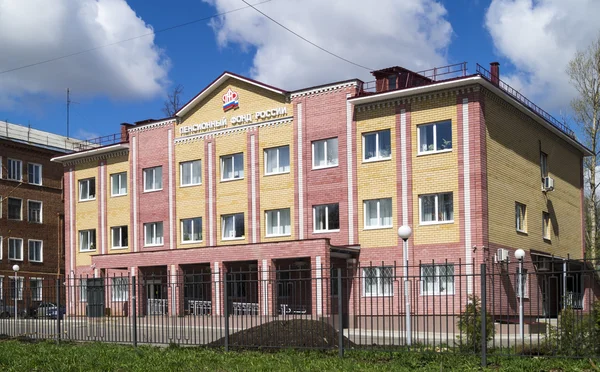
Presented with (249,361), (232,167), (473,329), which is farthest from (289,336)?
(232,167)

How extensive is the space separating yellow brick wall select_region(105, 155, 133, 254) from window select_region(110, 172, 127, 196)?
5.9 inches

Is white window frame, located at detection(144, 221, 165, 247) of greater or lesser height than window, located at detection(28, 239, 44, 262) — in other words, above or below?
above

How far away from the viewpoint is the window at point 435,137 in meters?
30.0

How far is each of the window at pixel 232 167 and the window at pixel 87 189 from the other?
9.77 meters

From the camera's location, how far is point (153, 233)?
3938 centimetres

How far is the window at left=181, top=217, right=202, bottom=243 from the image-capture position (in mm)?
37469

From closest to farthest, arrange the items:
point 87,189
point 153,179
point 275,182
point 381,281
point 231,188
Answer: point 381,281 → point 275,182 → point 231,188 → point 153,179 → point 87,189

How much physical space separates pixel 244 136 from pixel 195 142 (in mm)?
3269

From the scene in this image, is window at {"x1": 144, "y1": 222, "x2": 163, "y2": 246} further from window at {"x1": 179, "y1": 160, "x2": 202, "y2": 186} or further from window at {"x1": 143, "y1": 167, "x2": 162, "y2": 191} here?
window at {"x1": 179, "y1": 160, "x2": 202, "y2": 186}

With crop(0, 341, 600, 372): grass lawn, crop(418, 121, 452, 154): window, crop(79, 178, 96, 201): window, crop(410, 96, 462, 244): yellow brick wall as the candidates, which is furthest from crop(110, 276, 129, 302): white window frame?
crop(79, 178, 96, 201): window

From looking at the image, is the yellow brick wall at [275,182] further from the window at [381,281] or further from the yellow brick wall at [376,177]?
the window at [381,281]

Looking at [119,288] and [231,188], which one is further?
[231,188]

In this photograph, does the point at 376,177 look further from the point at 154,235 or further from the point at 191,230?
the point at 154,235

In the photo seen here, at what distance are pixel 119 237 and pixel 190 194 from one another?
5.98m
